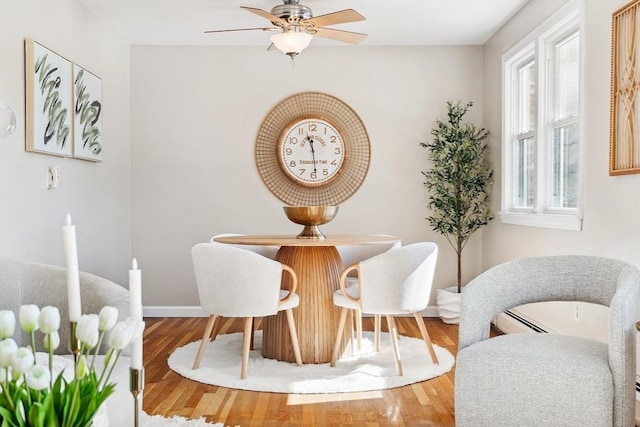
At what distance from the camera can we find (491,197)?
512 centimetres

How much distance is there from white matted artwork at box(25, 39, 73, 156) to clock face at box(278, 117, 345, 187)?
193cm

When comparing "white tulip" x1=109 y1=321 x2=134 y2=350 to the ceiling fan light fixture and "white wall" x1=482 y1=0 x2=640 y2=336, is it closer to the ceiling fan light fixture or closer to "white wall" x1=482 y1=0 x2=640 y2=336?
"white wall" x1=482 y1=0 x2=640 y2=336

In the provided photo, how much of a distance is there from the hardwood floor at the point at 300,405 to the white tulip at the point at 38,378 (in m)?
1.98

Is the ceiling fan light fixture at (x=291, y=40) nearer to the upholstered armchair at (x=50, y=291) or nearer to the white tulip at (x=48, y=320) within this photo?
the upholstered armchair at (x=50, y=291)

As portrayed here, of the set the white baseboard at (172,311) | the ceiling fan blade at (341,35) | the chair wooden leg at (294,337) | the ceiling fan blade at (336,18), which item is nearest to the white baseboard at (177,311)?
the white baseboard at (172,311)

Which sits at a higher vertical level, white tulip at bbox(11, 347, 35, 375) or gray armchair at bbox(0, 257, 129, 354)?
white tulip at bbox(11, 347, 35, 375)

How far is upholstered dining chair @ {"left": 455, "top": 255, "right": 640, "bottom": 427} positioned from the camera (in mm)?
2039

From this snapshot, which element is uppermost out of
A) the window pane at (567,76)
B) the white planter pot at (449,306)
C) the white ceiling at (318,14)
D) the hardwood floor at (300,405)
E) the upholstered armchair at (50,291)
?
the white ceiling at (318,14)

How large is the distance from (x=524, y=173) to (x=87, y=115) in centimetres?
320

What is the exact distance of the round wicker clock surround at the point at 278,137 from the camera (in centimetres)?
532

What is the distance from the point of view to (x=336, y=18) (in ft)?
11.6

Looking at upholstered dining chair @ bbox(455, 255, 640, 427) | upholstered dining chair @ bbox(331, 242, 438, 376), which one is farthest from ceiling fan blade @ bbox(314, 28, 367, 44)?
upholstered dining chair @ bbox(455, 255, 640, 427)

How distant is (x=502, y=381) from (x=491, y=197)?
3.13 meters

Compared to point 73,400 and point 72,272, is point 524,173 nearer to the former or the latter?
point 72,272
